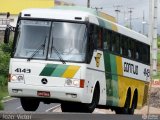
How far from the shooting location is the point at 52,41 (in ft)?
62.6

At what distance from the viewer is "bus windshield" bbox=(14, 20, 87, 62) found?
19.0 m

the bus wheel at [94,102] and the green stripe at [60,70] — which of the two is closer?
the green stripe at [60,70]

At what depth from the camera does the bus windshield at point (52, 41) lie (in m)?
19.0

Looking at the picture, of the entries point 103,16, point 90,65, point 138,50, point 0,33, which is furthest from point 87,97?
point 0,33

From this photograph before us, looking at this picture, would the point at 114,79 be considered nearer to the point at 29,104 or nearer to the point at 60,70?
the point at 29,104

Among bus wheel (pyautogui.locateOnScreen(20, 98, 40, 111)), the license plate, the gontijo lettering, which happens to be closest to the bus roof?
the license plate

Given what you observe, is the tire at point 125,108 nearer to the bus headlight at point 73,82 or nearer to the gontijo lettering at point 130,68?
the gontijo lettering at point 130,68

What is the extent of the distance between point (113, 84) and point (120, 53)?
1213 mm

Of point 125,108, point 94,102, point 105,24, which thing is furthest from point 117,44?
point 125,108

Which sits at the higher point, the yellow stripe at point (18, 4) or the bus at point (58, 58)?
the yellow stripe at point (18, 4)

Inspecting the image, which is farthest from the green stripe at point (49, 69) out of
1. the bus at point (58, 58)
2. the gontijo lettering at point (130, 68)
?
the gontijo lettering at point (130, 68)

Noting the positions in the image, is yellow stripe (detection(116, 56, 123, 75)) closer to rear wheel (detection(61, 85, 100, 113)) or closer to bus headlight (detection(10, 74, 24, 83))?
rear wheel (detection(61, 85, 100, 113))

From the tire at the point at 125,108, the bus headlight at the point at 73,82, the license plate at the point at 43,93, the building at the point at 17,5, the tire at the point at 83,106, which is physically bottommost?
the tire at the point at 125,108

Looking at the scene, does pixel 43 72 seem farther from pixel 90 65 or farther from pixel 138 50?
pixel 138 50
